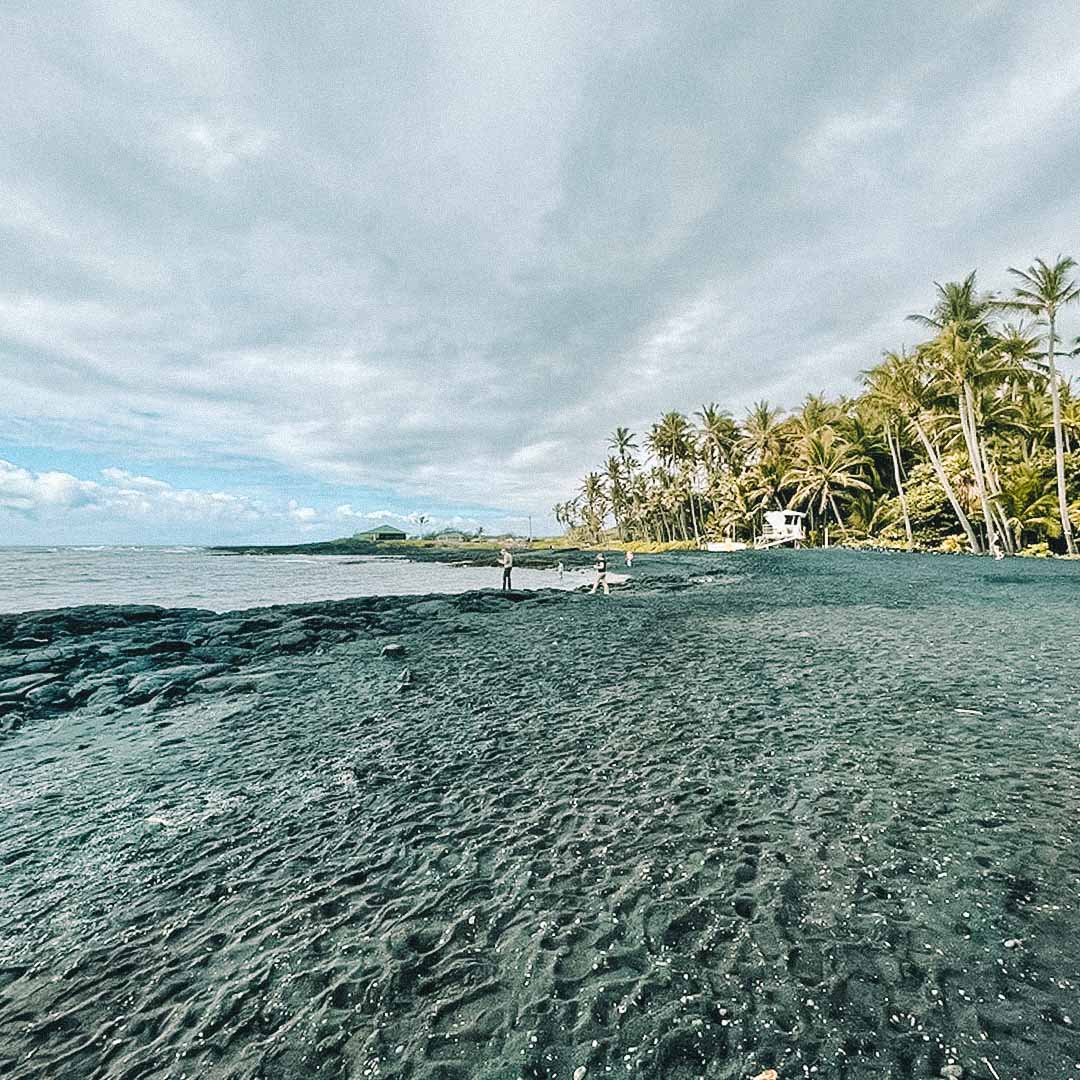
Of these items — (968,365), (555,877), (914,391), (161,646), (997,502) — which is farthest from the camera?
(914,391)

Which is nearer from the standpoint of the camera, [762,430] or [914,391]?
[914,391]

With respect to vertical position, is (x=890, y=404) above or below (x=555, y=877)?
above

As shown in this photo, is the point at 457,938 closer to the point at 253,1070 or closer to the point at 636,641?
the point at 253,1070

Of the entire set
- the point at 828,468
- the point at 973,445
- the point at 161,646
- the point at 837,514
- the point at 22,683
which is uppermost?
the point at 828,468

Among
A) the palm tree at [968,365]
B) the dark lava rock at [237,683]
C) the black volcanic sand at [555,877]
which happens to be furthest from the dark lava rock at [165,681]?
the palm tree at [968,365]

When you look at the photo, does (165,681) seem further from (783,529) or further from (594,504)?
(594,504)

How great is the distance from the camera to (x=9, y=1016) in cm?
338

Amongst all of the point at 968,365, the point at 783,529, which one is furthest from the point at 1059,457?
the point at 783,529

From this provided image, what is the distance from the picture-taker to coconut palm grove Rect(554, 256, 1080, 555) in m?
38.1

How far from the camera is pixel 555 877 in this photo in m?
4.52

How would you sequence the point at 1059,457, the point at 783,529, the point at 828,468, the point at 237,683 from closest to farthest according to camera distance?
the point at 237,683, the point at 1059,457, the point at 828,468, the point at 783,529

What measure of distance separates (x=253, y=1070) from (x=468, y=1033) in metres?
1.16

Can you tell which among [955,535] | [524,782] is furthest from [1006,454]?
[524,782]

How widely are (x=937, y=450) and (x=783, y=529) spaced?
16.2 metres
